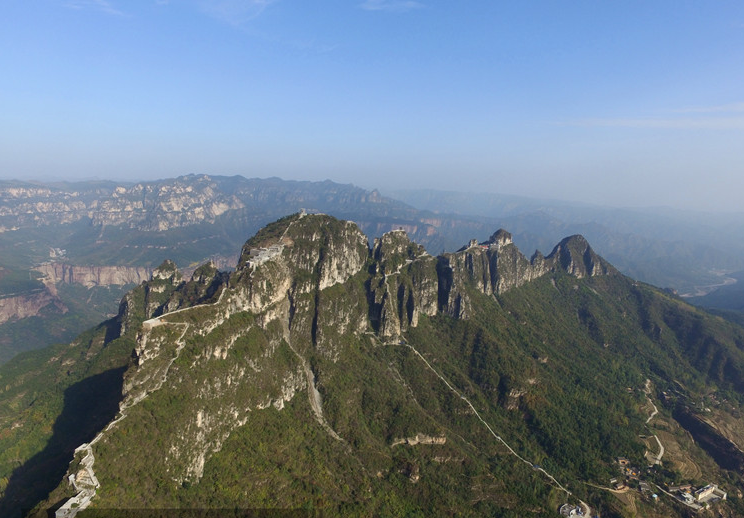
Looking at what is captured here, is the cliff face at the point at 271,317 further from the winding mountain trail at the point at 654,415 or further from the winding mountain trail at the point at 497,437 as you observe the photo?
the winding mountain trail at the point at 654,415

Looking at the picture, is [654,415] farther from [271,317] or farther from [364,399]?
[271,317]

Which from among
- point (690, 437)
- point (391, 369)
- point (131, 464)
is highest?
point (131, 464)

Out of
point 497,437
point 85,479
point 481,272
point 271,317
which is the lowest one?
point 497,437

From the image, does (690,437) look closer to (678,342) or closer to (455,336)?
(678,342)

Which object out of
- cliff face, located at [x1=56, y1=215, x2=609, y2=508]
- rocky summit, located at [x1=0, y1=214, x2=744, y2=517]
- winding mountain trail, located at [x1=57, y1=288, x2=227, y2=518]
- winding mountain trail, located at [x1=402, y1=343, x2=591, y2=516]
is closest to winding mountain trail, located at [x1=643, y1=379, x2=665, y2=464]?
rocky summit, located at [x1=0, y1=214, x2=744, y2=517]

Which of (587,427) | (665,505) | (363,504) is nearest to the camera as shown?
(363,504)

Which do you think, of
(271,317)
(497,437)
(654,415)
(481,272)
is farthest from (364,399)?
(654,415)

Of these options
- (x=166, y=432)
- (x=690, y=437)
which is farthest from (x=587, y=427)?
(x=166, y=432)

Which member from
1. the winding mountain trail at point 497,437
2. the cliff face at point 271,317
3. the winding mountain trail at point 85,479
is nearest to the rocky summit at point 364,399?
the winding mountain trail at point 85,479

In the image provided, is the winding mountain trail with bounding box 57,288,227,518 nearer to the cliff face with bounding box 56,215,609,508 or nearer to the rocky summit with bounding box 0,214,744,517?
the rocky summit with bounding box 0,214,744,517
